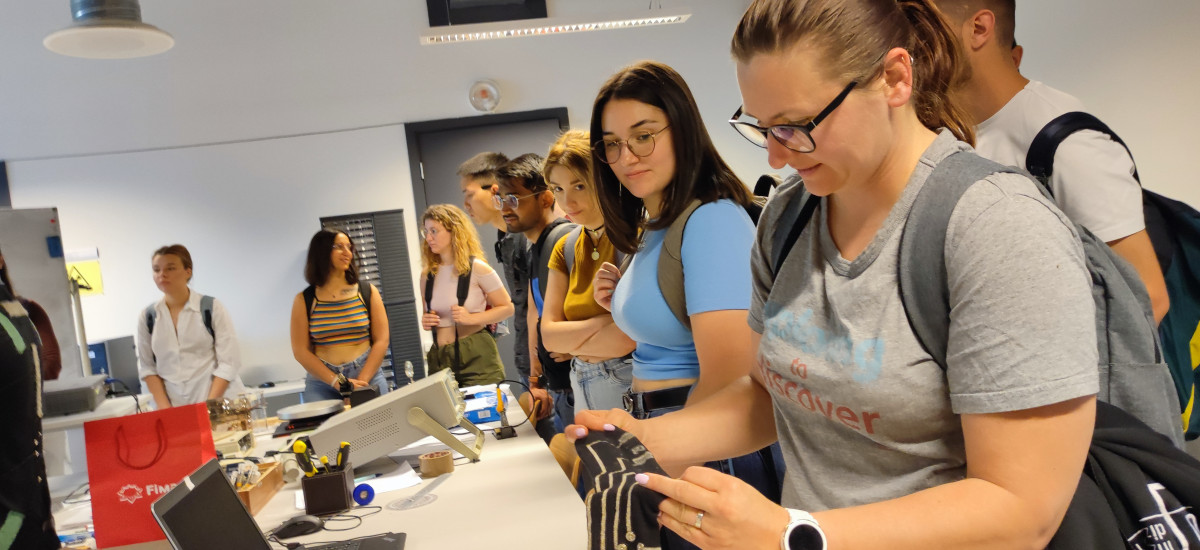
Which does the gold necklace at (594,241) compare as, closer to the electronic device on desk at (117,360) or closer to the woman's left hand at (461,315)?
the woman's left hand at (461,315)

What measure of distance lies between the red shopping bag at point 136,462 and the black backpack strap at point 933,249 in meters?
1.55

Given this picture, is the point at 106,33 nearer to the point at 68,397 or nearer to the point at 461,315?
the point at 68,397

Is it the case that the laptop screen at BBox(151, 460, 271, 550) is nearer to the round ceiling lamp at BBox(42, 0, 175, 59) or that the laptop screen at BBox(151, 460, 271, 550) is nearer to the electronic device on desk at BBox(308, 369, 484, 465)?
the electronic device on desk at BBox(308, 369, 484, 465)

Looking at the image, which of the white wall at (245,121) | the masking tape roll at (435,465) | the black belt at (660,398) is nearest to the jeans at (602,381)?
the black belt at (660,398)

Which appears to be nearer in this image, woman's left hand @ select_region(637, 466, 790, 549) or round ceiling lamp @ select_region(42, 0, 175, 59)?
woman's left hand @ select_region(637, 466, 790, 549)

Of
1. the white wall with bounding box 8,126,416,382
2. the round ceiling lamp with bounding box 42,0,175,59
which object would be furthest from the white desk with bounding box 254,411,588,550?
the white wall with bounding box 8,126,416,382

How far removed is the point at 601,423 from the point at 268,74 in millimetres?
5752

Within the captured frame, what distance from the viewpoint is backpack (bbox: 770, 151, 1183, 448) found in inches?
32.5

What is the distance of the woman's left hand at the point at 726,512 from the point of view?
0.79m

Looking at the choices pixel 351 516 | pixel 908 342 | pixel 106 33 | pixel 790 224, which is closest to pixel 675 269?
pixel 790 224

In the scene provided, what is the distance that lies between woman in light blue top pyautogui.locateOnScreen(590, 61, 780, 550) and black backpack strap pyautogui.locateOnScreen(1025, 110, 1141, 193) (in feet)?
1.91

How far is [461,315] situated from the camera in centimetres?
421

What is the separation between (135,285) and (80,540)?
4.59 meters

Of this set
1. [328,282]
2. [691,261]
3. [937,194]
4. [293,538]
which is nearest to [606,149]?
[691,261]
